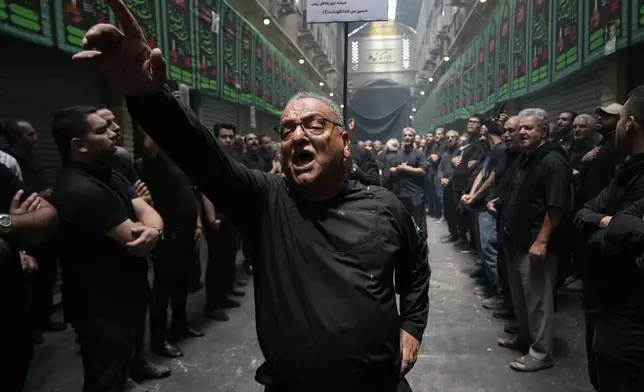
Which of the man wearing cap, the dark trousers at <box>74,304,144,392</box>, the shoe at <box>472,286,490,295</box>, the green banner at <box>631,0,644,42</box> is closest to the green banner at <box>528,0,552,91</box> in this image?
the green banner at <box>631,0,644,42</box>

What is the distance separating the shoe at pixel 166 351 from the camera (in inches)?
157

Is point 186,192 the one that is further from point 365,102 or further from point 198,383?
point 365,102

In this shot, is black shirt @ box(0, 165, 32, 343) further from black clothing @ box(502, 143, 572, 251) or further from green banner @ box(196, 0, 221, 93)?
green banner @ box(196, 0, 221, 93)

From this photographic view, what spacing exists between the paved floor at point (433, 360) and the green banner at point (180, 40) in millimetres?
3399

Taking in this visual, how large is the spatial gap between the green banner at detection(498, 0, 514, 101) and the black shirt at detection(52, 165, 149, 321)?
838cm

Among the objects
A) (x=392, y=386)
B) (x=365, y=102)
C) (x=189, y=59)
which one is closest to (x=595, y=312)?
(x=392, y=386)

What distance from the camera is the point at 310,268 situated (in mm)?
1626

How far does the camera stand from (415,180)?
24.3 feet

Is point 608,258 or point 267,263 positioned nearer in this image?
point 267,263

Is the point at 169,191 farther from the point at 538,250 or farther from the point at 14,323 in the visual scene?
the point at 538,250

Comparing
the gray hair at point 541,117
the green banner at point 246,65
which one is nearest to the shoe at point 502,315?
the gray hair at point 541,117

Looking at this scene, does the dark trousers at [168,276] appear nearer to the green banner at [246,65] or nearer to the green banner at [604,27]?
the green banner at [604,27]

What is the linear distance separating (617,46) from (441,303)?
10.5 feet

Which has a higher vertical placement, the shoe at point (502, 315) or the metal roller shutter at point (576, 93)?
the metal roller shutter at point (576, 93)
